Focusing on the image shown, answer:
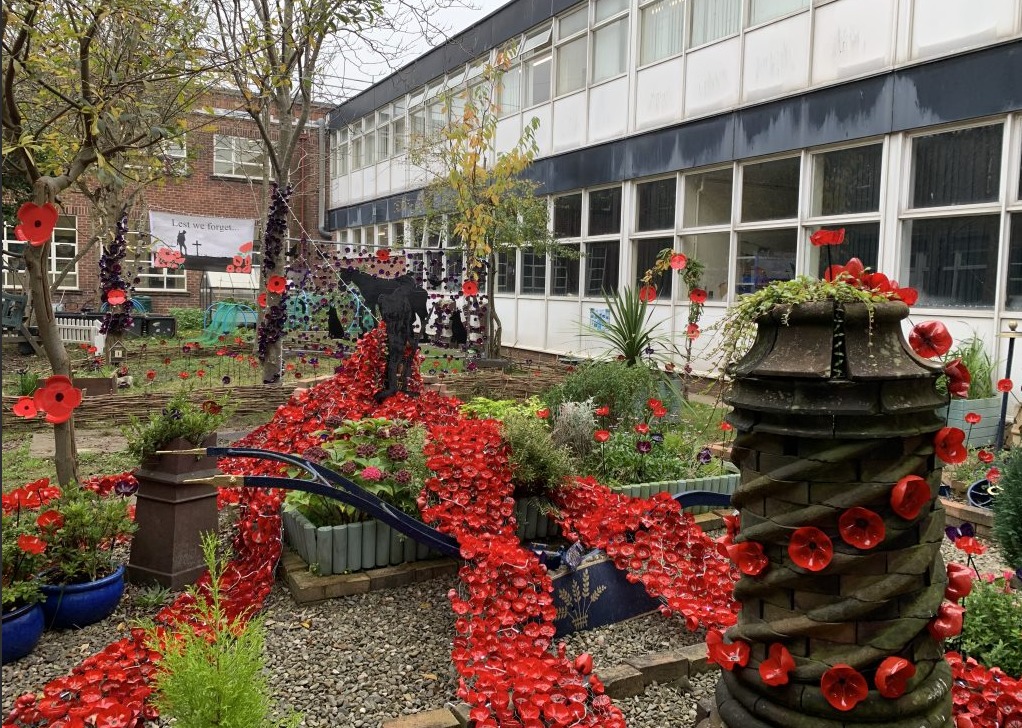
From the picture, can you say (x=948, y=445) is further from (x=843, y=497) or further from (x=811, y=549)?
(x=811, y=549)

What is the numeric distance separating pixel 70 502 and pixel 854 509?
2.91 m

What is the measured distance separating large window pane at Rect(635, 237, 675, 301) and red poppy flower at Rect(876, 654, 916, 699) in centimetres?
935

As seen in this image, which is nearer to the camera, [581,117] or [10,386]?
[10,386]

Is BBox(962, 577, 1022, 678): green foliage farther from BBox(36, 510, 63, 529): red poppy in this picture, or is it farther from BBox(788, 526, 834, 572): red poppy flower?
BBox(36, 510, 63, 529): red poppy

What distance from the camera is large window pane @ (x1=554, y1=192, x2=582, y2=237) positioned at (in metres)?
12.7

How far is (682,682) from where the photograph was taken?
101 inches

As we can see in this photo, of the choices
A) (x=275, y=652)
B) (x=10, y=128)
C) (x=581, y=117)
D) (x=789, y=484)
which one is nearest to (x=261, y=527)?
(x=275, y=652)

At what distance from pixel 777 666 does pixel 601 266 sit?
10.8 meters

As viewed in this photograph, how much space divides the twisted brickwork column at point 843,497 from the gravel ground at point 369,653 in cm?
88

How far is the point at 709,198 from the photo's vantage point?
33.8 ft

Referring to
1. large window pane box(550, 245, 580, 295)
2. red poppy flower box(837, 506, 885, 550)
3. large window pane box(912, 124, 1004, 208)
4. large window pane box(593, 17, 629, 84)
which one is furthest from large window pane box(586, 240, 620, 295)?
red poppy flower box(837, 506, 885, 550)

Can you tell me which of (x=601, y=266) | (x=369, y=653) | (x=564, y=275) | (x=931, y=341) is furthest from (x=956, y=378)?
(x=564, y=275)

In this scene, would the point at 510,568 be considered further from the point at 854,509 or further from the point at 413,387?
the point at 413,387

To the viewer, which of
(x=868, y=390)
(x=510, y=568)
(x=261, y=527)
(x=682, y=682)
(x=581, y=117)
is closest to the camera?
(x=868, y=390)
